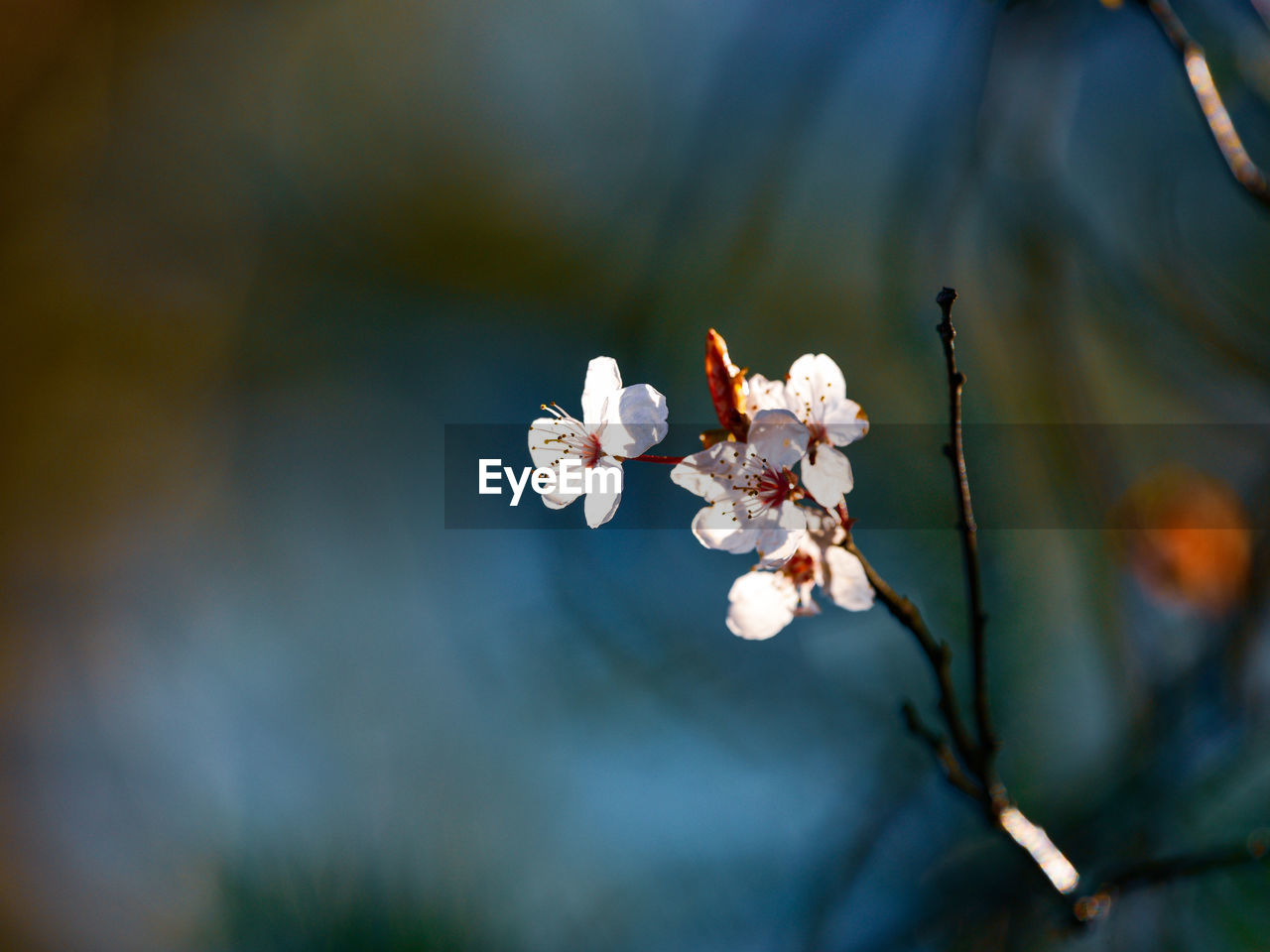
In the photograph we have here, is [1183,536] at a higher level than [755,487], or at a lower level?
lower

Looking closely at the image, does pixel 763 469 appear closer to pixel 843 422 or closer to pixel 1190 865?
pixel 843 422

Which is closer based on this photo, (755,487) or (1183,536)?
(755,487)

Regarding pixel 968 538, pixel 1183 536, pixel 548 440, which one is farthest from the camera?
pixel 1183 536

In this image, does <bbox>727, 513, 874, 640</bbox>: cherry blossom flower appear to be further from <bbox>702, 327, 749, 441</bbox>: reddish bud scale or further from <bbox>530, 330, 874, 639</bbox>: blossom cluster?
<bbox>702, 327, 749, 441</bbox>: reddish bud scale

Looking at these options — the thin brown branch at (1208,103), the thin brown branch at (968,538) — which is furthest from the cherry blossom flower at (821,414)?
the thin brown branch at (1208,103)

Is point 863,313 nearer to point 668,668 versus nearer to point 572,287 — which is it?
point 572,287

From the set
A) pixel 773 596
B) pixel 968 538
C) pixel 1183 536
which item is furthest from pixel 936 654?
pixel 1183 536
